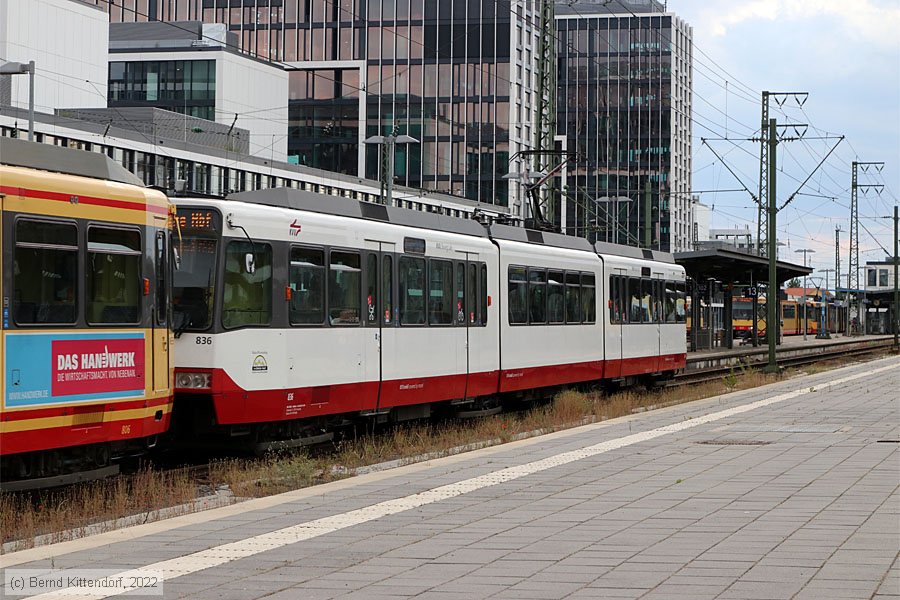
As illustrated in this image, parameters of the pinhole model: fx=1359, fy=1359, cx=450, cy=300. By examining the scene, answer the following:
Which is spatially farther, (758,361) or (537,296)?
(758,361)

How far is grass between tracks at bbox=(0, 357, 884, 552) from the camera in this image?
10.7 meters

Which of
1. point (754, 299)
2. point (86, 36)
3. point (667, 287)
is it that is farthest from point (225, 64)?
point (667, 287)

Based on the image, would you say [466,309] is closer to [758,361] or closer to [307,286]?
[307,286]

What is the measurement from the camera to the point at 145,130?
225ft

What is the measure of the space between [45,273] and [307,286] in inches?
180

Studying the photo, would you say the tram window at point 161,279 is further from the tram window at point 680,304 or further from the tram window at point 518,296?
the tram window at point 680,304

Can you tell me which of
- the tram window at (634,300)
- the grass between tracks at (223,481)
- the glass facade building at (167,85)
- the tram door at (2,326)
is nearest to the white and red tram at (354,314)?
the grass between tracks at (223,481)

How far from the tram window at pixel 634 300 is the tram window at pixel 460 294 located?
9.03m

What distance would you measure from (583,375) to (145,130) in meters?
47.4

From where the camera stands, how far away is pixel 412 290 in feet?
61.1

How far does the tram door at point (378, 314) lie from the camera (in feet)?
56.7

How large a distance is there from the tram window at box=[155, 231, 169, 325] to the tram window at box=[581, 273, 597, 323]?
13.3m

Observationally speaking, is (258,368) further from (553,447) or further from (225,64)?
(225,64)

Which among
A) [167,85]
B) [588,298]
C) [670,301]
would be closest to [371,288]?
[588,298]
